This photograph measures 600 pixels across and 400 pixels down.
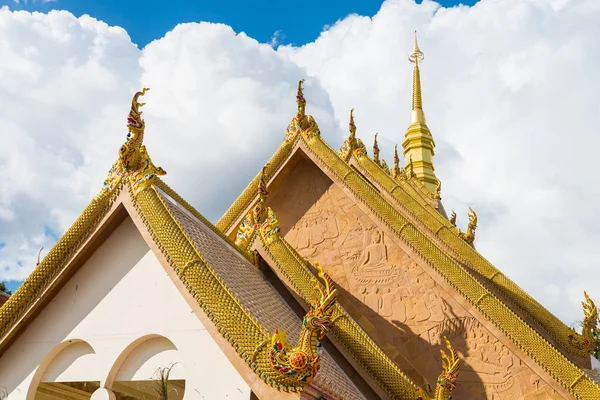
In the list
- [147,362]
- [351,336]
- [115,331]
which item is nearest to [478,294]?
[351,336]

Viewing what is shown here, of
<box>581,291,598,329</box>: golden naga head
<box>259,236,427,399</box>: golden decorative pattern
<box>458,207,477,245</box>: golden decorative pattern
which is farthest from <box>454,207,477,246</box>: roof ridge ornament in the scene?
<box>259,236,427,399</box>: golden decorative pattern

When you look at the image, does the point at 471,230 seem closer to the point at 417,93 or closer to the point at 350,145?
the point at 350,145

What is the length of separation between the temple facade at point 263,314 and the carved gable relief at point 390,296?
2cm

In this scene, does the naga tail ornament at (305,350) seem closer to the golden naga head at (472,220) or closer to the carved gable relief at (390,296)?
the carved gable relief at (390,296)

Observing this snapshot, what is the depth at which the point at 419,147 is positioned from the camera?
2339 centimetres

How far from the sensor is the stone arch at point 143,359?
18.5 ft

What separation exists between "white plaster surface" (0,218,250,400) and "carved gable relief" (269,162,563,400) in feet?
9.72

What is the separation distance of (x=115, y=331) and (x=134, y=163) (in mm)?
1712

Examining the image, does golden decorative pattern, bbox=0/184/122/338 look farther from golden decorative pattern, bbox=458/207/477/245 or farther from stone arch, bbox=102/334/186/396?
golden decorative pattern, bbox=458/207/477/245

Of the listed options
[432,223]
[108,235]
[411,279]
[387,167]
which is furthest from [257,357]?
[387,167]

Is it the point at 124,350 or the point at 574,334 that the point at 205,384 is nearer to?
the point at 124,350

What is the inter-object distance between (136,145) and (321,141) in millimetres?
3722

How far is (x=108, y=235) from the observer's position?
250 inches

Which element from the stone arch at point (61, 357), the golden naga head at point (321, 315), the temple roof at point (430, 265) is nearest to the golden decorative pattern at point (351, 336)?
the temple roof at point (430, 265)
